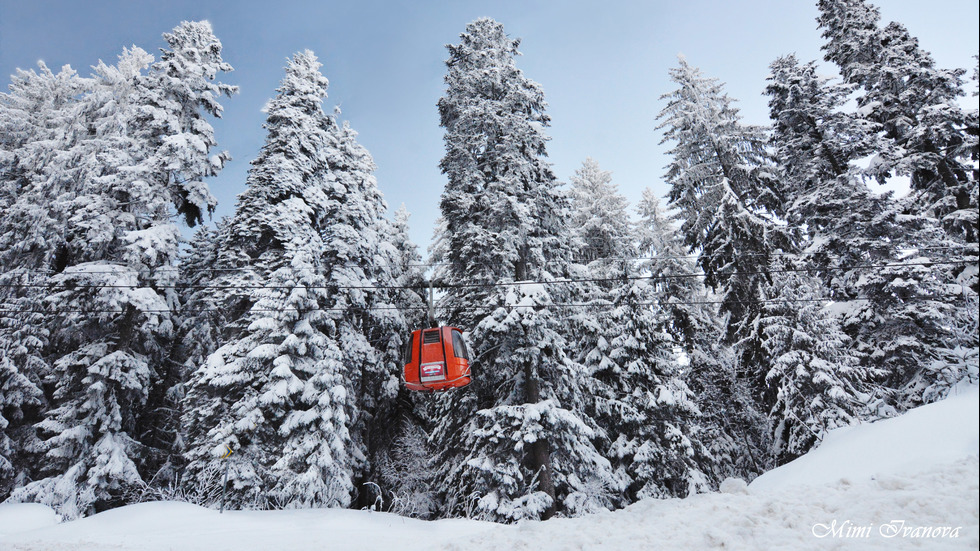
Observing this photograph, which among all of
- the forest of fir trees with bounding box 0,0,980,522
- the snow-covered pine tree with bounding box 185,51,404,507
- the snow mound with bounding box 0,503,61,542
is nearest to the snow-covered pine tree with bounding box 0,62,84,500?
the forest of fir trees with bounding box 0,0,980,522

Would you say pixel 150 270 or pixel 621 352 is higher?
pixel 150 270

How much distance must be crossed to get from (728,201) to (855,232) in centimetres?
409

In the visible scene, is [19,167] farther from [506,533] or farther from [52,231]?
[506,533]

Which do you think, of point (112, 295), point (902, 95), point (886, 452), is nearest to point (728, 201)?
point (902, 95)

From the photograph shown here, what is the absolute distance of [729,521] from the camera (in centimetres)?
630

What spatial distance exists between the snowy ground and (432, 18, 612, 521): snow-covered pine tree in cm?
483

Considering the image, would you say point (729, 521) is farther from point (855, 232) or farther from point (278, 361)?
point (278, 361)

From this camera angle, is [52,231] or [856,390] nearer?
[856,390]

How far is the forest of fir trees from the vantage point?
563 inches

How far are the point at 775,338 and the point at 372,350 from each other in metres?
15.0

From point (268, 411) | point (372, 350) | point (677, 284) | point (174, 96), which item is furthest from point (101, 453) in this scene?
point (677, 284)

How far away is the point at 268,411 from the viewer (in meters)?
15.6

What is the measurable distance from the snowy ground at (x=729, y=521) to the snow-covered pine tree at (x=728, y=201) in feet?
24.1

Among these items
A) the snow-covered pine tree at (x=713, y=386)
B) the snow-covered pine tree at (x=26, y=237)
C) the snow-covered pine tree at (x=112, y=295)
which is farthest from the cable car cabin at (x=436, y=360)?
the snow-covered pine tree at (x=26, y=237)
